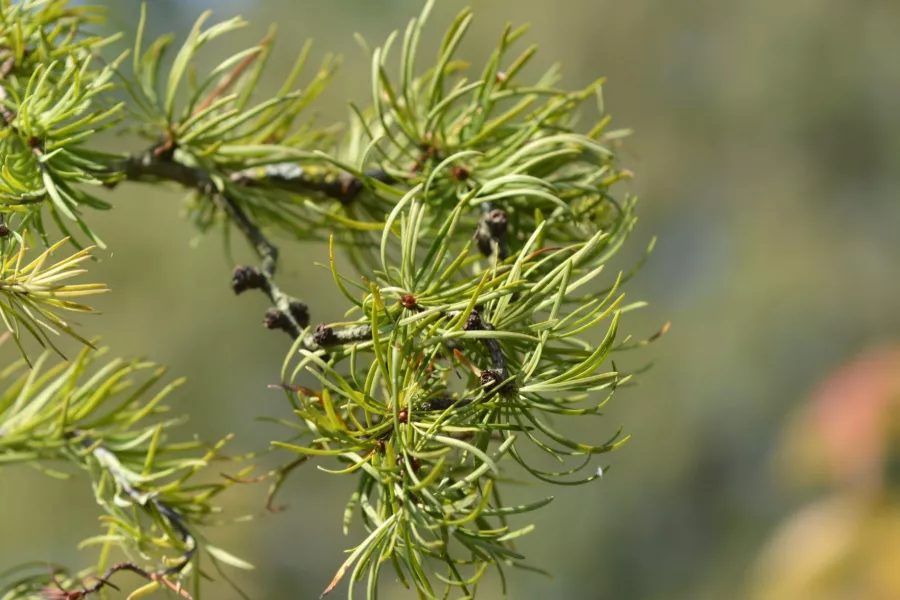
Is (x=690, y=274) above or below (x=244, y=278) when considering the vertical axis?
above

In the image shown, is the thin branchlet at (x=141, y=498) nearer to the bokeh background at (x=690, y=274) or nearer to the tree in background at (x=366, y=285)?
the tree in background at (x=366, y=285)

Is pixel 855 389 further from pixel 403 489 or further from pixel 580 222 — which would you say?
pixel 403 489

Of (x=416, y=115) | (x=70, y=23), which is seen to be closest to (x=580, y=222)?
(x=416, y=115)

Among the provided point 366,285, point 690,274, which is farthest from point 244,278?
point 690,274

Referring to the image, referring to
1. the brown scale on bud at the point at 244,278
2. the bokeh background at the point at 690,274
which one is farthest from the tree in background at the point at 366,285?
the bokeh background at the point at 690,274

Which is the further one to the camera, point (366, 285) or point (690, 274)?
point (690, 274)

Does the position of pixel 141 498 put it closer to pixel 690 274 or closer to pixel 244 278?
pixel 244 278

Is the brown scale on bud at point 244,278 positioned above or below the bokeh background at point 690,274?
below
